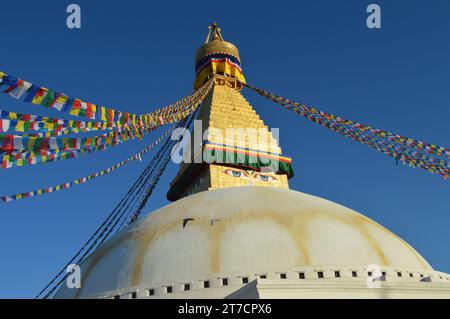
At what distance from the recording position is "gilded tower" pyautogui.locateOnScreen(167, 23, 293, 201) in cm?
1420

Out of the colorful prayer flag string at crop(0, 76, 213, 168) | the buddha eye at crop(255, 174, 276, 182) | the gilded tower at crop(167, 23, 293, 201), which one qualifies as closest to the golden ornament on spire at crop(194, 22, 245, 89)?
the gilded tower at crop(167, 23, 293, 201)

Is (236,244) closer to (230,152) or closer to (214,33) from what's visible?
(230,152)

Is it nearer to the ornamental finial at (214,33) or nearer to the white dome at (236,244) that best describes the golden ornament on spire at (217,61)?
the ornamental finial at (214,33)

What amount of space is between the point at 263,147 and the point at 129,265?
8.48 m

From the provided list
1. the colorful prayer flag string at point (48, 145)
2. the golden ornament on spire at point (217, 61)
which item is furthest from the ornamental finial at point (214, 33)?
the colorful prayer flag string at point (48, 145)

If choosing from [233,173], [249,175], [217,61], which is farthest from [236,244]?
[217,61]

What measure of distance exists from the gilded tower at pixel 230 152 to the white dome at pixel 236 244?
5520 mm

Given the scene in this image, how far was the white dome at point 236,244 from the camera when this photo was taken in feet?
22.6

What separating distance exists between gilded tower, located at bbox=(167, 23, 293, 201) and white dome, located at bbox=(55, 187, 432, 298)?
5.52 m

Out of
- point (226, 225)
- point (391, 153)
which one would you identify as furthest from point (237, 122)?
point (226, 225)

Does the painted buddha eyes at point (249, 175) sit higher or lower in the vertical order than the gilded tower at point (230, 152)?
lower

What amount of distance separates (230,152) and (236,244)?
24.1 feet

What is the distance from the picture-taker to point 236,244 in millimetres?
7066

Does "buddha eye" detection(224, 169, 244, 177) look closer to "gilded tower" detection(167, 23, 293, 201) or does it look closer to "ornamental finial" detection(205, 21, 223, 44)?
"gilded tower" detection(167, 23, 293, 201)
